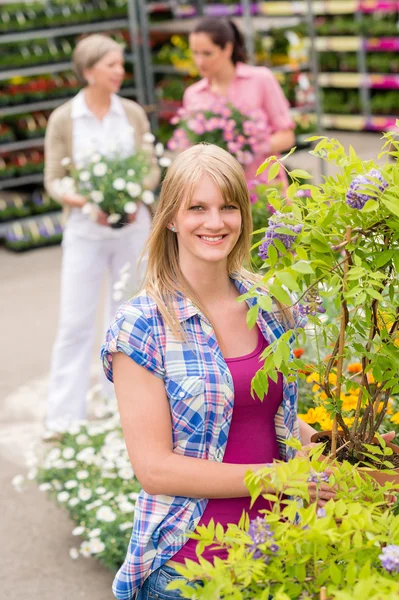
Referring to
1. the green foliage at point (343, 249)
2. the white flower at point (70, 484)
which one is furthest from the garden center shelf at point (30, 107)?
the green foliage at point (343, 249)

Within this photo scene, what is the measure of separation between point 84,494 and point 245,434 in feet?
5.44

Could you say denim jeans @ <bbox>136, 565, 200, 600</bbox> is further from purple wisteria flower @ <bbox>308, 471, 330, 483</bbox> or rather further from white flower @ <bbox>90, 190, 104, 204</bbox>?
white flower @ <bbox>90, 190, 104, 204</bbox>

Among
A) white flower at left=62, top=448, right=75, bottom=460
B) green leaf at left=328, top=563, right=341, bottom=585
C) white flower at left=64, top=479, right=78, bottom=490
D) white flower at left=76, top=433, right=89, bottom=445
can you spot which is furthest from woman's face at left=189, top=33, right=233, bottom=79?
green leaf at left=328, top=563, right=341, bottom=585

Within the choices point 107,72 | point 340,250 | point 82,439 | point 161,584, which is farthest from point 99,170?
point 340,250

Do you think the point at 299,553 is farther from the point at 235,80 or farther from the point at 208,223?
the point at 235,80

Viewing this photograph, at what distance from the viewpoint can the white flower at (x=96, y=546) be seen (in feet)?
10.8

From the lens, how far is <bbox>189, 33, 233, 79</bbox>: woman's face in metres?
4.55

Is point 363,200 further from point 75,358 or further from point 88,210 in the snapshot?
point 75,358

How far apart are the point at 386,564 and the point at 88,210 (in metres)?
3.19

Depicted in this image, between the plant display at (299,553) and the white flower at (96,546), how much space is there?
1.83 metres

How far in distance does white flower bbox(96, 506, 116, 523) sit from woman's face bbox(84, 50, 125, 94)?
6.63 feet

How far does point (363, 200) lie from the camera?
1.54 meters

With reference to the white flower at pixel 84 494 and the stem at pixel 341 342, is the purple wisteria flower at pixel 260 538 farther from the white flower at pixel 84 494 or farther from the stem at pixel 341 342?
the white flower at pixel 84 494

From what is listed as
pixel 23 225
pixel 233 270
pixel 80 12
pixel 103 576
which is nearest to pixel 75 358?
pixel 103 576
